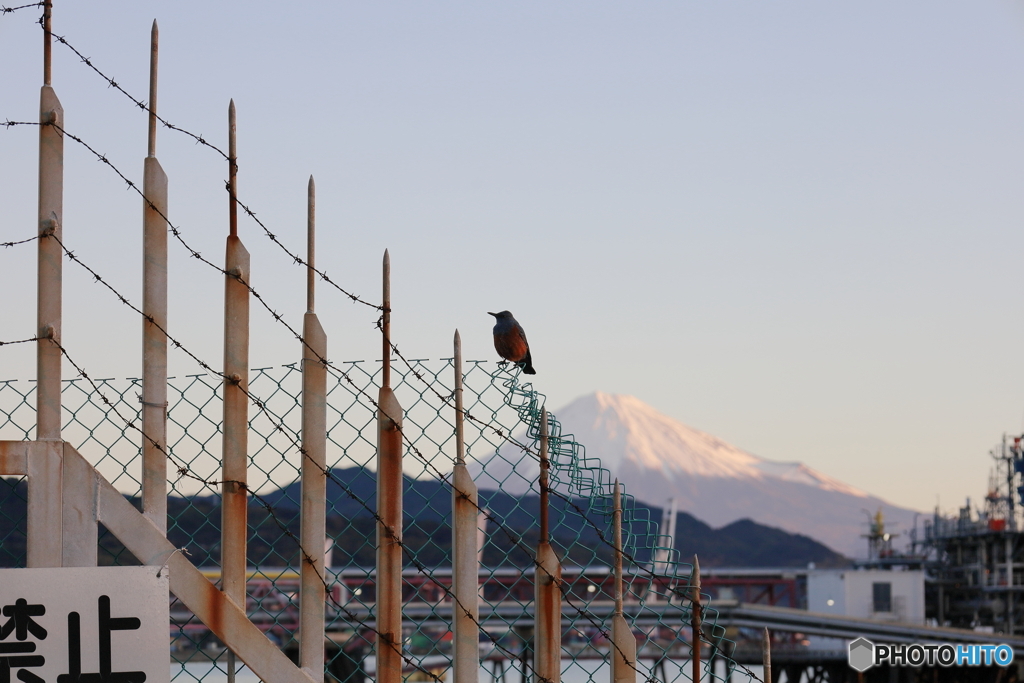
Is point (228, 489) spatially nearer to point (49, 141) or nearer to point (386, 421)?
point (386, 421)

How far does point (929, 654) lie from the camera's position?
74938 mm

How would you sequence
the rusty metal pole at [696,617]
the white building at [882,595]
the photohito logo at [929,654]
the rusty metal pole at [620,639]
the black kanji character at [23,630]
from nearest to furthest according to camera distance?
1. the rusty metal pole at [696,617]
2. the rusty metal pole at [620,639]
3. the black kanji character at [23,630]
4. the photohito logo at [929,654]
5. the white building at [882,595]

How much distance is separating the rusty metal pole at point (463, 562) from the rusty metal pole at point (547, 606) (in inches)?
14.1

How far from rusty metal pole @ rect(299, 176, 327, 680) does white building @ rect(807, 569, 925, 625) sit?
86326 mm

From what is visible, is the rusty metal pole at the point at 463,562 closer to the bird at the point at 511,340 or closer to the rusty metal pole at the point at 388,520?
the rusty metal pole at the point at 388,520

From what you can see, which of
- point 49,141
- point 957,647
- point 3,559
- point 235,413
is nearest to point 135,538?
point 235,413

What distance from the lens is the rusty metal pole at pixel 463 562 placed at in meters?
6.28

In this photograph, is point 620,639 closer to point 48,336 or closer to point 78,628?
point 78,628

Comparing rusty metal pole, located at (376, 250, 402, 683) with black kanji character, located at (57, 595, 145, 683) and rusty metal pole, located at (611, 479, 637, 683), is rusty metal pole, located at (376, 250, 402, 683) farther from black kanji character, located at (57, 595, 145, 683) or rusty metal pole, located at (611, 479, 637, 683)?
black kanji character, located at (57, 595, 145, 683)

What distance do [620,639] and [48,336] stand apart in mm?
3700

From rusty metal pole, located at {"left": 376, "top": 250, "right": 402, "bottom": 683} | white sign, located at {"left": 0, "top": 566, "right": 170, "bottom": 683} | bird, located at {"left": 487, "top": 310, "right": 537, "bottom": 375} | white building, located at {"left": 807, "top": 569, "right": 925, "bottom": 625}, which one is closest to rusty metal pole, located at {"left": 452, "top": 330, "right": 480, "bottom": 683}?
rusty metal pole, located at {"left": 376, "top": 250, "right": 402, "bottom": 683}

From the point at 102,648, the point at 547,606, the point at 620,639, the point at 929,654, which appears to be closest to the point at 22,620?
the point at 102,648

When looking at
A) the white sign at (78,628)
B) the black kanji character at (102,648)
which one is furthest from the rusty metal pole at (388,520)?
the black kanji character at (102,648)

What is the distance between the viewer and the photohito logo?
70625 millimetres
